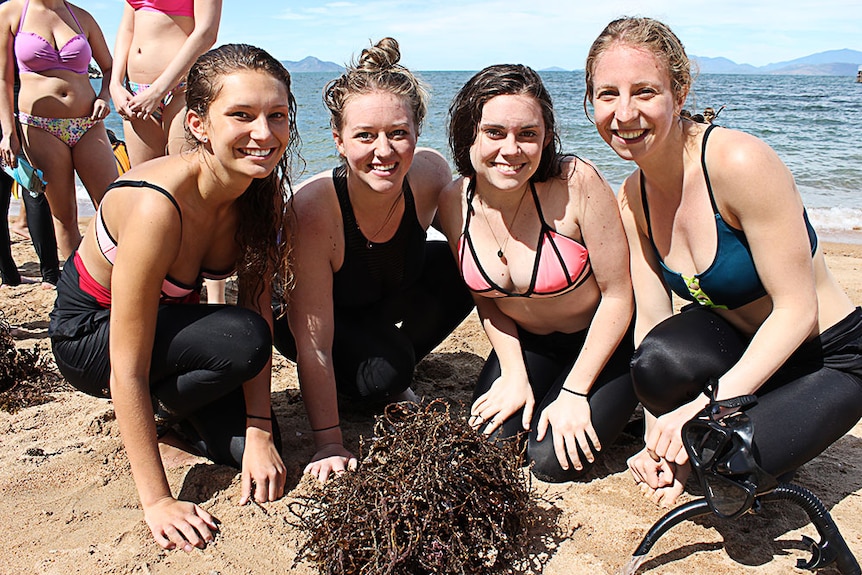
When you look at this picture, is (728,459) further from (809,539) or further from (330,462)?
(330,462)

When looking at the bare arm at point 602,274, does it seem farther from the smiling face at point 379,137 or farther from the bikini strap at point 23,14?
the bikini strap at point 23,14

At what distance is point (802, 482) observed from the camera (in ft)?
8.89

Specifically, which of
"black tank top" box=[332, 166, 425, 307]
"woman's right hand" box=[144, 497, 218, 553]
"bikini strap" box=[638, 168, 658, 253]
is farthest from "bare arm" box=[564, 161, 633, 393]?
"woman's right hand" box=[144, 497, 218, 553]

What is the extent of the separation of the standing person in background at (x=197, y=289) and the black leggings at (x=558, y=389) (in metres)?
0.98

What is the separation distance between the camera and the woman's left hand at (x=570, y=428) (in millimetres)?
2705

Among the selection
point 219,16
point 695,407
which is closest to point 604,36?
point 695,407

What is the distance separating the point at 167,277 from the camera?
2604 mm

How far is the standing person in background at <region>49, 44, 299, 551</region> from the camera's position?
2.36 meters

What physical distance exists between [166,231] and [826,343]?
228cm

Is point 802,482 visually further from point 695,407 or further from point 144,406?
point 144,406

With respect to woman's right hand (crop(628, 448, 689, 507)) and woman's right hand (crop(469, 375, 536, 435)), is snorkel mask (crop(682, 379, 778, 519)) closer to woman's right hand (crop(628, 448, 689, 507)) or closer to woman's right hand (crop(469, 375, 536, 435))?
woman's right hand (crop(628, 448, 689, 507))

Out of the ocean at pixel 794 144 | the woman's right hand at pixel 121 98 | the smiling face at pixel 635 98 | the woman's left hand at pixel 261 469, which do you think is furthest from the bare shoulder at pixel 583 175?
the woman's right hand at pixel 121 98

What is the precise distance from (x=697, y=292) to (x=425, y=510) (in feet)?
4.12

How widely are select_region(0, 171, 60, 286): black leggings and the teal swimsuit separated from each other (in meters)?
4.12
